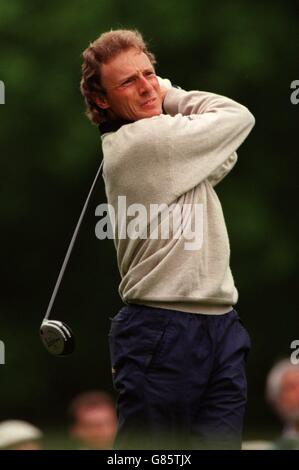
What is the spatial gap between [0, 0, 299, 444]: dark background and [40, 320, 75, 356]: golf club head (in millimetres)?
6529

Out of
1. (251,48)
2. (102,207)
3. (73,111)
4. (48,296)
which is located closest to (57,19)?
(73,111)

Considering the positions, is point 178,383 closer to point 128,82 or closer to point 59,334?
point 59,334

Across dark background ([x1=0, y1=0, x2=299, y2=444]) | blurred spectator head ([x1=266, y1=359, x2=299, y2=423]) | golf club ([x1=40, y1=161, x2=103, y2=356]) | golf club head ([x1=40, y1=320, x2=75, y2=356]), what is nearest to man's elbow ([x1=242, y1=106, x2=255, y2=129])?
golf club ([x1=40, y1=161, x2=103, y2=356])

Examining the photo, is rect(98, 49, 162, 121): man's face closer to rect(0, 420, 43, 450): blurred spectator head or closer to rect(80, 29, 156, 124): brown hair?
rect(80, 29, 156, 124): brown hair

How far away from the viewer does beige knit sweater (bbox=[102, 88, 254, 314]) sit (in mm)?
4707

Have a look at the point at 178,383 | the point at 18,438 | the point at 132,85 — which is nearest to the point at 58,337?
the point at 178,383

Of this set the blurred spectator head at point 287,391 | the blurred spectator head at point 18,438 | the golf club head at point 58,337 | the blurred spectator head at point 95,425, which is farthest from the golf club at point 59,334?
the blurred spectator head at point 95,425

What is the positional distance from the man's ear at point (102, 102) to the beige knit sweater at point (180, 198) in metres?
0.14

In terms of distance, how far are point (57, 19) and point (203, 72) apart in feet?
3.99

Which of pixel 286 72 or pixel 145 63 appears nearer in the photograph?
pixel 145 63

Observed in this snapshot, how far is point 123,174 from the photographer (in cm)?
484

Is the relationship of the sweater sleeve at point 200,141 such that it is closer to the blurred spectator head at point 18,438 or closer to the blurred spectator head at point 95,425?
the blurred spectator head at point 18,438

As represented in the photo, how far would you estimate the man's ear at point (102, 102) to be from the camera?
4.96 metres

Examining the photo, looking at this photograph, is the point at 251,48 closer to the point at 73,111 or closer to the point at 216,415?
the point at 73,111
